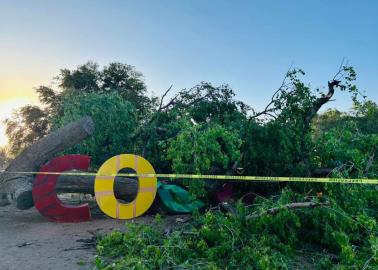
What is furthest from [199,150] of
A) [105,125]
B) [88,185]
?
[105,125]

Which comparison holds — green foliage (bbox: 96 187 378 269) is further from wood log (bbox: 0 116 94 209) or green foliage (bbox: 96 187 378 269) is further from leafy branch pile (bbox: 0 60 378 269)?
wood log (bbox: 0 116 94 209)

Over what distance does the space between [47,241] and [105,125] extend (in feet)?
13.6

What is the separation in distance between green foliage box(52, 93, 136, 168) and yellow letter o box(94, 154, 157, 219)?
197 cm

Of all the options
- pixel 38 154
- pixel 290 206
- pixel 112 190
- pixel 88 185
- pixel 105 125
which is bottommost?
pixel 290 206

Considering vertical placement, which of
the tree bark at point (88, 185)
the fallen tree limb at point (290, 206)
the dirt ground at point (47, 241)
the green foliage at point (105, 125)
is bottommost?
the dirt ground at point (47, 241)

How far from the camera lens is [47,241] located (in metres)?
5.77

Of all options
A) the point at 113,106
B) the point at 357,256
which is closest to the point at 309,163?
the point at 357,256

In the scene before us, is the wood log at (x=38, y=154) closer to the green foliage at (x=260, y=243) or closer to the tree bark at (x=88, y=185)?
the tree bark at (x=88, y=185)

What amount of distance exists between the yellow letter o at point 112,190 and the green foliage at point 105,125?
197cm

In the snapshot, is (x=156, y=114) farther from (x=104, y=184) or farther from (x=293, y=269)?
(x=293, y=269)

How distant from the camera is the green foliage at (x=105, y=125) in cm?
942

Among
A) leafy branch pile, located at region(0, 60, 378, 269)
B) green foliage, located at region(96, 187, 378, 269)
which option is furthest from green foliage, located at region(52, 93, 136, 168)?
green foliage, located at region(96, 187, 378, 269)

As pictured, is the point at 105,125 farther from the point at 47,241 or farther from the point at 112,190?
the point at 47,241

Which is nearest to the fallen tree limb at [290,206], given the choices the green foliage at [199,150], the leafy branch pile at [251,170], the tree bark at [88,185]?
the leafy branch pile at [251,170]
